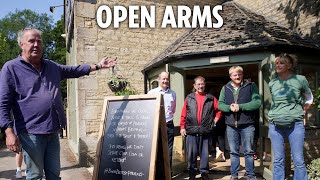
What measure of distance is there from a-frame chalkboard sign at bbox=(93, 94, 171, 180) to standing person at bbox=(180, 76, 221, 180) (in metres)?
1.22

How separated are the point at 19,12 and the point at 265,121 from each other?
5191cm

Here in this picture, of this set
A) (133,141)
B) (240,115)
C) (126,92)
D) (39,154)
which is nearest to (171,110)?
(240,115)

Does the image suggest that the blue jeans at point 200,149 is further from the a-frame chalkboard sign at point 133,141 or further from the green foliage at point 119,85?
the green foliage at point 119,85

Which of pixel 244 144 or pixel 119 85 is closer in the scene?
pixel 244 144

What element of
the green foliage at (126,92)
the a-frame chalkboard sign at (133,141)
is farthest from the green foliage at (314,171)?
the green foliage at (126,92)

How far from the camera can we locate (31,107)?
9.28 ft

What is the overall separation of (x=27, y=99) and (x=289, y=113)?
10.2 ft

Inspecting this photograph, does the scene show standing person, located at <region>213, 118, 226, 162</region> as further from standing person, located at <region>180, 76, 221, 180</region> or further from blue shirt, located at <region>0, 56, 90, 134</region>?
blue shirt, located at <region>0, 56, 90, 134</region>

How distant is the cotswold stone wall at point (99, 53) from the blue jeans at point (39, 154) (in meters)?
4.60

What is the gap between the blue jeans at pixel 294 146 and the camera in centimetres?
390

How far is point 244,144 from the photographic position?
473cm

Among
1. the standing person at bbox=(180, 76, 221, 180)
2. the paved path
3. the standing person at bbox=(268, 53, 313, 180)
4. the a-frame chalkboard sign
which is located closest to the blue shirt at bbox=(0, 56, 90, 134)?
the a-frame chalkboard sign

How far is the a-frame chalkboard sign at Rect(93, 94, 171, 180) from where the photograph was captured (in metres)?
3.78

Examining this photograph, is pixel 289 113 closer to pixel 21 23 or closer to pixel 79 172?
pixel 79 172
